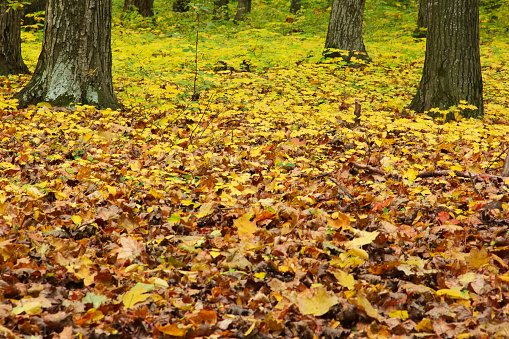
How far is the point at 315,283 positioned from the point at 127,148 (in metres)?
3.03

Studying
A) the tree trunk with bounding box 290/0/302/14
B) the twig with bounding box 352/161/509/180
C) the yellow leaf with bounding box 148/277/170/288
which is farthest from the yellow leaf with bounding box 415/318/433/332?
the tree trunk with bounding box 290/0/302/14

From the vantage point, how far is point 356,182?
3850mm

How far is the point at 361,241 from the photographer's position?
2.72m

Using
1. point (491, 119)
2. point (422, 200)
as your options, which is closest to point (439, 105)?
point (491, 119)

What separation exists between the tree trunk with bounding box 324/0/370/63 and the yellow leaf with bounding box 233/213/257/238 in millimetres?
6673

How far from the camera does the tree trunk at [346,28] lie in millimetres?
8773

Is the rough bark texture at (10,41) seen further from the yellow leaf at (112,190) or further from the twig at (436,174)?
the twig at (436,174)

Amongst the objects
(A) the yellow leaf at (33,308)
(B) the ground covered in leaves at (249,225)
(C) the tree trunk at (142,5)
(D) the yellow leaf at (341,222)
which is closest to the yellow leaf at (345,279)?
(B) the ground covered in leaves at (249,225)

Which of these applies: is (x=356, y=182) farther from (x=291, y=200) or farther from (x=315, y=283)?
(x=315, y=283)

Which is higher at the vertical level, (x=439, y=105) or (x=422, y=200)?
(x=439, y=105)

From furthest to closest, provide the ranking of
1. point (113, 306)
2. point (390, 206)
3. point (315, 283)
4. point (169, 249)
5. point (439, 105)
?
point (439, 105) < point (390, 206) < point (169, 249) < point (315, 283) < point (113, 306)

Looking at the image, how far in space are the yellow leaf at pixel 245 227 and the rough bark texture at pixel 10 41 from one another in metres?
6.42

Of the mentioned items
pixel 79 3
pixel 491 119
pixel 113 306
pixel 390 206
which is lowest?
pixel 113 306

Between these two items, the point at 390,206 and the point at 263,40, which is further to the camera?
the point at 263,40
